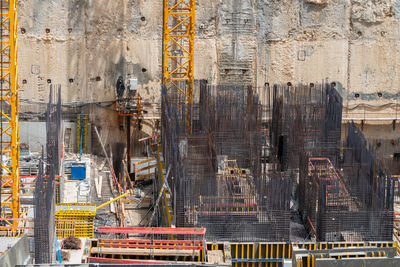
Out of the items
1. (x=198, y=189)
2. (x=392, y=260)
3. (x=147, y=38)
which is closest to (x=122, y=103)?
(x=147, y=38)

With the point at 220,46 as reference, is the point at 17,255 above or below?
below

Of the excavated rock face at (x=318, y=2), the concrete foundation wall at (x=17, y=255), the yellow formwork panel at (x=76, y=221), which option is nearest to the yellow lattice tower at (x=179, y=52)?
the excavated rock face at (x=318, y=2)

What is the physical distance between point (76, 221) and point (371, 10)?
18.0m

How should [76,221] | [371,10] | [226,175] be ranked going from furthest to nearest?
[371,10] → [226,175] → [76,221]

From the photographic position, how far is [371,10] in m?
33.7

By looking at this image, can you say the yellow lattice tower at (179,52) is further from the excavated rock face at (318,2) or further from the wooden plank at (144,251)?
the wooden plank at (144,251)

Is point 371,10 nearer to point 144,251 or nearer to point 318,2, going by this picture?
point 318,2

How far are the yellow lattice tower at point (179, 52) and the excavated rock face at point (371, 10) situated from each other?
7354 millimetres

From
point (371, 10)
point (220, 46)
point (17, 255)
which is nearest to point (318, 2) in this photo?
point (371, 10)

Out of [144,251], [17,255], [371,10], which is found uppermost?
[371,10]

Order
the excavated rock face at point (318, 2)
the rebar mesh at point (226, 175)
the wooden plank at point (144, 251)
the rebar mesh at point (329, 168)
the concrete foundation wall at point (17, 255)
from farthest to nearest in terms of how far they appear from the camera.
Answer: the excavated rock face at point (318, 2)
the rebar mesh at point (329, 168)
the rebar mesh at point (226, 175)
the wooden plank at point (144, 251)
the concrete foundation wall at point (17, 255)

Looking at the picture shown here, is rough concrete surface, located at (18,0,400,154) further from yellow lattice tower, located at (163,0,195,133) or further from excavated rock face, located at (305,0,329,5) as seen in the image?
yellow lattice tower, located at (163,0,195,133)

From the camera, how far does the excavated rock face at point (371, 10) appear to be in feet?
110

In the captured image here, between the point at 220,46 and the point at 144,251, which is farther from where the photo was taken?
the point at 220,46
